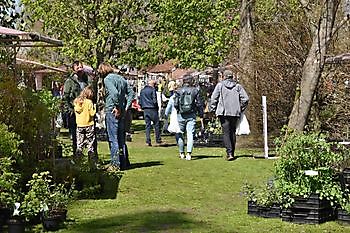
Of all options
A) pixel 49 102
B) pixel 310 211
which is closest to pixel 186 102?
pixel 49 102

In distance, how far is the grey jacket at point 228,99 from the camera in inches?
645

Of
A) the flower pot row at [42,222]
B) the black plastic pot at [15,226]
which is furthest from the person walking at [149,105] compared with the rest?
the black plastic pot at [15,226]

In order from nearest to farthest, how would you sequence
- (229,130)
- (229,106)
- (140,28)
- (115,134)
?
(115,134)
(229,106)
(229,130)
(140,28)

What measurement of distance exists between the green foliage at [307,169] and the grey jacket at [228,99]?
683 centimetres

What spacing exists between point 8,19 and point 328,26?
733 cm

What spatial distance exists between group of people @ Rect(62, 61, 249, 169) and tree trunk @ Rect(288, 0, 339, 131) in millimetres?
1555

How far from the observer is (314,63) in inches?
661

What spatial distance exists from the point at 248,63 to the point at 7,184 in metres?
13.0

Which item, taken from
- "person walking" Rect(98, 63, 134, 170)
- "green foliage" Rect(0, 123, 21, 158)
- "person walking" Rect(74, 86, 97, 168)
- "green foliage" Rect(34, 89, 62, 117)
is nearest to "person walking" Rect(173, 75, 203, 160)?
"person walking" Rect(98, 63, 134, 170)

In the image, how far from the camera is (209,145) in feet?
70.5

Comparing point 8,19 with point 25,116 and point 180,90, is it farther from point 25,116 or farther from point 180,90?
point 25,116

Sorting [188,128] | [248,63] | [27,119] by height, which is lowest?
[188,128]

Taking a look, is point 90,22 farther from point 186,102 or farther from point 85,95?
point 85,95

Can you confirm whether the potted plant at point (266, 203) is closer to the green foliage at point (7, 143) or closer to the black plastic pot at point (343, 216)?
the black plastic pot at point (343, 216)
